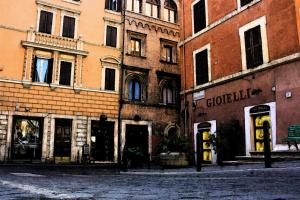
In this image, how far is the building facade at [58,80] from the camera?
19.3 meters

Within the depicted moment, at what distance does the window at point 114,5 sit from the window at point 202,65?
7704 millimetres

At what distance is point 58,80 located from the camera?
2062 centimetres

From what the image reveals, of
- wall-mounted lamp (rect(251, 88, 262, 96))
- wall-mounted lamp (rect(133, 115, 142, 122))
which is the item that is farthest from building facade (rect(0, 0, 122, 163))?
wall-mounted lamp (rect(251, 88, 262, 96))

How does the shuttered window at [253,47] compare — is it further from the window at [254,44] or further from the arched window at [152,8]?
the arched window at [152,8]

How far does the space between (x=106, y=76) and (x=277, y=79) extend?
1212 cm

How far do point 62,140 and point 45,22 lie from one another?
24.8 feet

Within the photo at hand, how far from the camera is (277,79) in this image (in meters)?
13.6

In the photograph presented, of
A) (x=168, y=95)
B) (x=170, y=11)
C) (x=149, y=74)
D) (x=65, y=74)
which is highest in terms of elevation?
(x=170, y=11)

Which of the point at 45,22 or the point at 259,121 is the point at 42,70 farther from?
the point at 259,121

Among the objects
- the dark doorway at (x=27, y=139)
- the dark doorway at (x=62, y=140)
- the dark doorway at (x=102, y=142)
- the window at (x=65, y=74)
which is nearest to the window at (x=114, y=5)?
the window at (x=65, y=74)

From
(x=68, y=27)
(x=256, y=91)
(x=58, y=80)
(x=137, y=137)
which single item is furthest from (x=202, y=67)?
(x=68, y=27)

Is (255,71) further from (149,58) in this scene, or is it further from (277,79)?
(149,58)

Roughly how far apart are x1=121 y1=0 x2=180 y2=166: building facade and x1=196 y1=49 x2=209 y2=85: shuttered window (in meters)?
5.46

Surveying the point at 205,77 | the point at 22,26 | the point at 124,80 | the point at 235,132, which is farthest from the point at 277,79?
the point at 22,26
